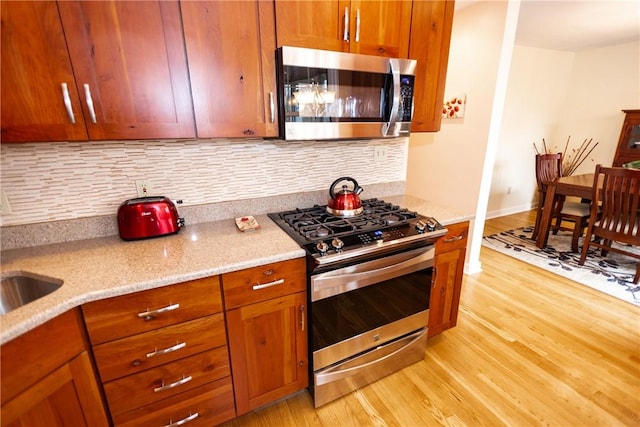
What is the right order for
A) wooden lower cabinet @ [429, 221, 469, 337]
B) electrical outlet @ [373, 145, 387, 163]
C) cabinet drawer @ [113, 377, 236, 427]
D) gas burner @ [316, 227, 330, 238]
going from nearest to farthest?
1. cabinet drawer @ [113, 377, 236, 427]
2. gas burner @ [316, 227, 330, 238]
3. wooden lower cabinet @ [429, 221, 469, 337]
4. electrical outlet @ [373, 145, 387, 163]

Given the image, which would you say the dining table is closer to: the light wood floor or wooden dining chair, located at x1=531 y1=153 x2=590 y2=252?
wooden dining chair, located at x1=531 y1=153 x2=590 y2=252

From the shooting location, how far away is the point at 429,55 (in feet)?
5.58

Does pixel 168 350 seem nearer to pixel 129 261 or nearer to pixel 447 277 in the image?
pixel 129 261

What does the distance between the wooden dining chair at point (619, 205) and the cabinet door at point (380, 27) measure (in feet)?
8.01

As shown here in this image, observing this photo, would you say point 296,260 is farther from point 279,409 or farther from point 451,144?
point 451,144

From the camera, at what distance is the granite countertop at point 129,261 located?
0.92m

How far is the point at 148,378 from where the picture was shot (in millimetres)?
1152

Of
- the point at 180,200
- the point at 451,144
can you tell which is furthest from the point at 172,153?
the point at 451,144

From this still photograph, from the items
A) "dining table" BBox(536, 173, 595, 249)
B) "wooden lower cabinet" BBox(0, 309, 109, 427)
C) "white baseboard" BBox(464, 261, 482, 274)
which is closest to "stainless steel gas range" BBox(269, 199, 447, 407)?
"wooden lower cabinet" BBox(0, 309, 109, 427)

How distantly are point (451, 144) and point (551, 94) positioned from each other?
122 inches

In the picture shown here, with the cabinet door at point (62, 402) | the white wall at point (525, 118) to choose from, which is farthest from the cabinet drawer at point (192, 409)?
the white wall at point (525, 118)

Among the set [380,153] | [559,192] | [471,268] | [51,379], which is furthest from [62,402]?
[559,192]

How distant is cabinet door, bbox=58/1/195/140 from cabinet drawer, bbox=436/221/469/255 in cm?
148

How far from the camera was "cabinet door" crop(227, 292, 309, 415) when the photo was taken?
1.28 m
